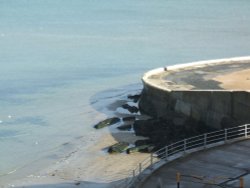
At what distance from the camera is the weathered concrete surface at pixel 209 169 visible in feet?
59.5

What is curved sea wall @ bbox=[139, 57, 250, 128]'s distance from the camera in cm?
2836

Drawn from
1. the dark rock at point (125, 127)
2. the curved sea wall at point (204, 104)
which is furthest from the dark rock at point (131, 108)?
the dark rock at point (125, 127)

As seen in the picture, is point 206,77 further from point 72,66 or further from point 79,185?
point 72,66

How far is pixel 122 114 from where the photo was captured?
3800 cm

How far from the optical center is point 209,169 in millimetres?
19547

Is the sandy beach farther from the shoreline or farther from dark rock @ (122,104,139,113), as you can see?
dark rock @ (122,104,139,113)

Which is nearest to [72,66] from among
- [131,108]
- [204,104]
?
[131,108]

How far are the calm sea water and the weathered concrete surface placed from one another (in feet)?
31.1

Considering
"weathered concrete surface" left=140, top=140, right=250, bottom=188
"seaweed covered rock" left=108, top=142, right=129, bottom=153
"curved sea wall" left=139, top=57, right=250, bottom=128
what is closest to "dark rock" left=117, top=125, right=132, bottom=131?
"curved sea wall" left=139, top=57, right=250, bottom=128

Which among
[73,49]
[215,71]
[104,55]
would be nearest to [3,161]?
[215,71]

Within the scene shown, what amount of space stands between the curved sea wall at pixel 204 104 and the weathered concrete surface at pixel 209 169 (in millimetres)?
6530

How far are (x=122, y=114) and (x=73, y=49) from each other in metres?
37.9

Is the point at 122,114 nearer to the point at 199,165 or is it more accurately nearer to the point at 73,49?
the point at 199,165

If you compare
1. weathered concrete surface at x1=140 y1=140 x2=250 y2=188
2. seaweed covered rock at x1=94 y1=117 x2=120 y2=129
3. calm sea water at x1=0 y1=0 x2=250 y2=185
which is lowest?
calm sea water at x1=0 y1=0 x2=250 y2=185
